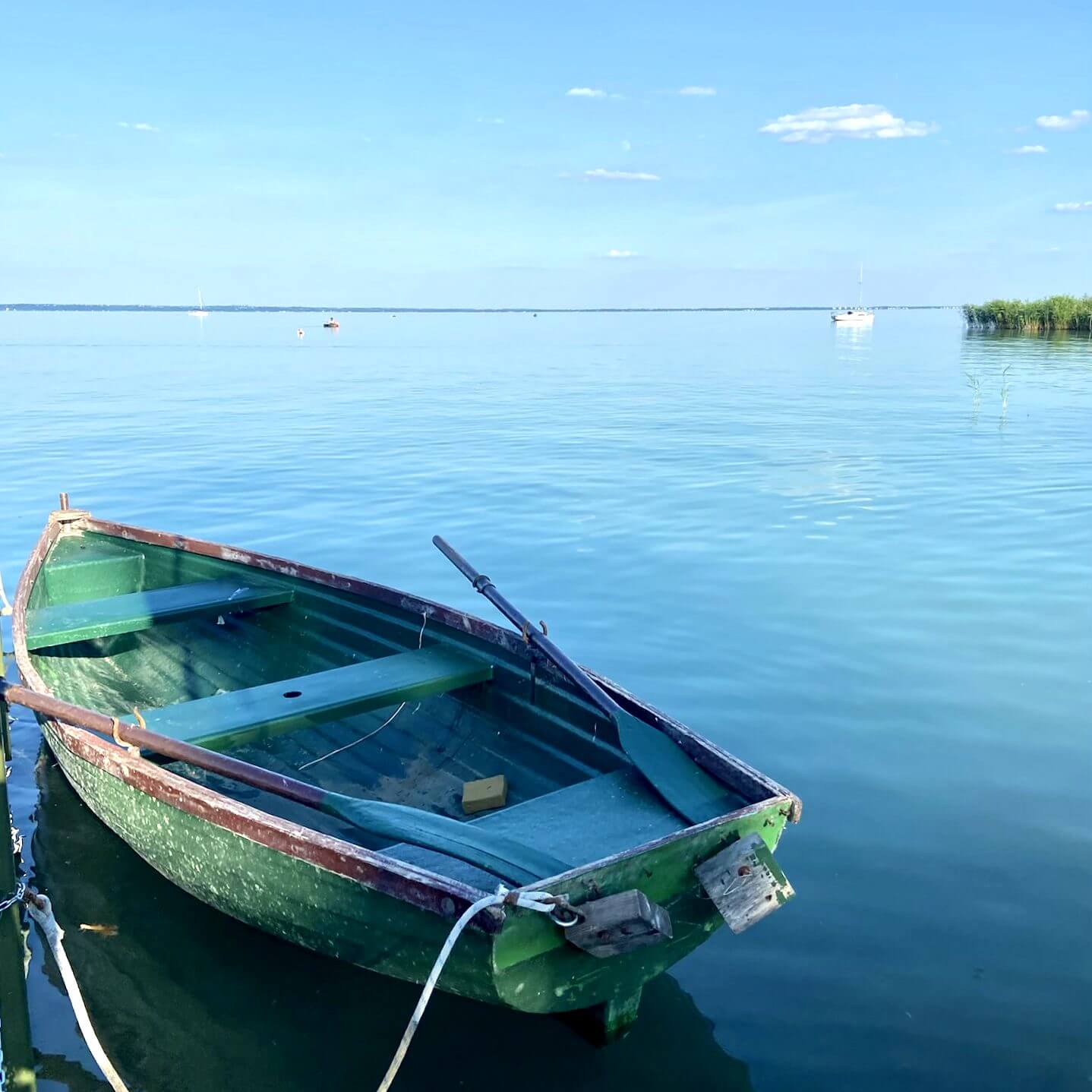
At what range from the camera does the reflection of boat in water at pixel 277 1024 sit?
175 inches

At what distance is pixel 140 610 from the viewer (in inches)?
308

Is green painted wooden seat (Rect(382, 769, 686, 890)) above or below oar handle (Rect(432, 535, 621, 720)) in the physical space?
below

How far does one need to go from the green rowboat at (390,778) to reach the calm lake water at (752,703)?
494 mm

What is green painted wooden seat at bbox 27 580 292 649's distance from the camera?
7.38 metres


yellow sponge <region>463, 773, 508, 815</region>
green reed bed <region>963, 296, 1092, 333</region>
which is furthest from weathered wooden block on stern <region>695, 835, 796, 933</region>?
green reed bed <region>963, 296, 1092, 333</region>

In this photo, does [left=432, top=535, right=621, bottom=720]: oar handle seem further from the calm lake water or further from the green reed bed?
the green reed bed

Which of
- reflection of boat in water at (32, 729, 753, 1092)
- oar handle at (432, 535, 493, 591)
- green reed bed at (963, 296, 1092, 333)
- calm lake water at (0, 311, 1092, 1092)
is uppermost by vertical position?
green reed bed at (963, 296, 1092, 333)

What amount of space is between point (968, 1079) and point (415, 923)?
257 centimetres

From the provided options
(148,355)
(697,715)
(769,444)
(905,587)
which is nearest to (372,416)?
(769,444)

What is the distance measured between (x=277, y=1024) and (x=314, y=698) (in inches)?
75.0

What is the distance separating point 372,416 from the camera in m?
28.7

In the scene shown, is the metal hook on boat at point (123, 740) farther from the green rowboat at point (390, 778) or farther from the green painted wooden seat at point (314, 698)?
the green painted wooden seat at point (314, 698)

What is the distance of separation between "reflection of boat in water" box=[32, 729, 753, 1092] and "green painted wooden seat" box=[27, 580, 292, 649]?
92.9 inches

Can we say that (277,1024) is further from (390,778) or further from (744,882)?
(744,882)
